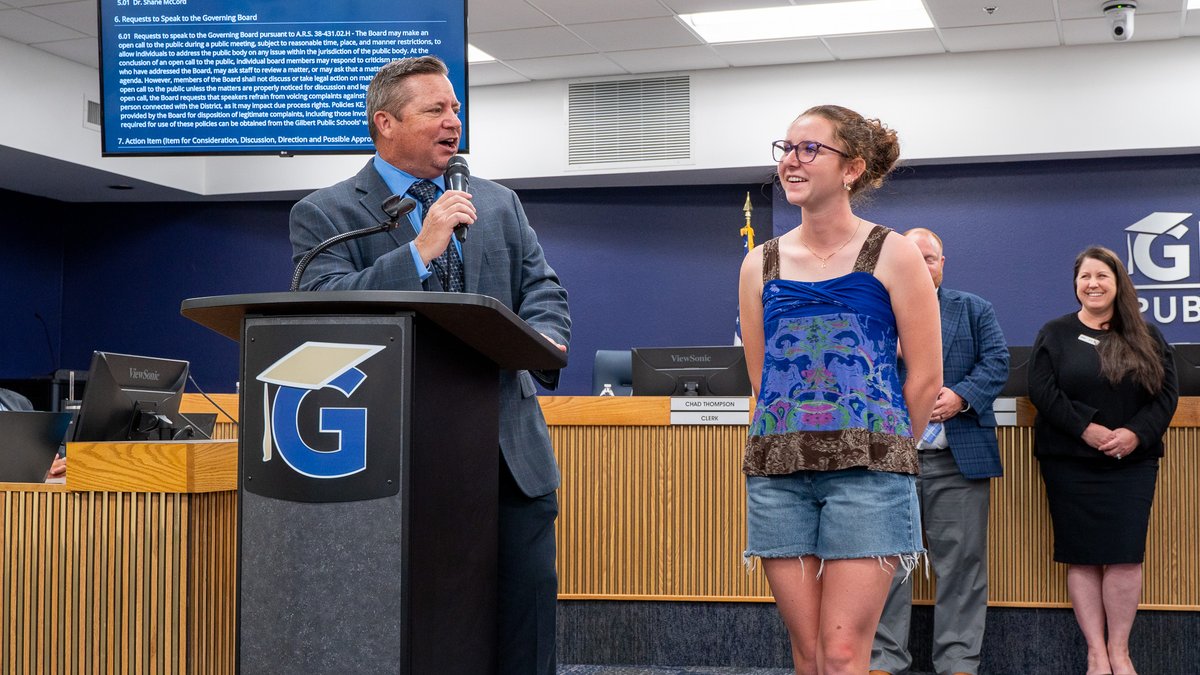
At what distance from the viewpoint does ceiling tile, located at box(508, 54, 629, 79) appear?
734cm

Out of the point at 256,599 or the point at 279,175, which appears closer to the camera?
the point at 256,599

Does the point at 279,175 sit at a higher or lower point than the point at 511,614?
higher

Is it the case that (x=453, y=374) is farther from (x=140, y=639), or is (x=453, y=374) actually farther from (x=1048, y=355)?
(x=1048, y=355)

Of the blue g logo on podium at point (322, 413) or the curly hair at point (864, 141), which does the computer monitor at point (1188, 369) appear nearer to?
the curly hair at point (864, 141)

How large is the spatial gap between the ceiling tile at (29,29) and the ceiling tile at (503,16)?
93.7 inches

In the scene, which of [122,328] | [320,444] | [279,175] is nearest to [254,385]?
[320,444]

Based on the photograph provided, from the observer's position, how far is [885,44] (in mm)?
6930

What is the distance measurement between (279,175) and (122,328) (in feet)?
6.30

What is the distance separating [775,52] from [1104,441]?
12.9 ft

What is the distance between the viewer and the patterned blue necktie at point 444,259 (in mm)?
1918

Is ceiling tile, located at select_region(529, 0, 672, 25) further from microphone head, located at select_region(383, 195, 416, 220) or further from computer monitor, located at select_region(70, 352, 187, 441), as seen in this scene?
microphone head, located at select_region(383, 195, 416, 220)

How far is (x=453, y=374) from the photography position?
1.65 m

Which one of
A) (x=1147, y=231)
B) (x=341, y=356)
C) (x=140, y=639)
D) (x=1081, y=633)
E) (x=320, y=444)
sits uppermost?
(x=1147, y=231)

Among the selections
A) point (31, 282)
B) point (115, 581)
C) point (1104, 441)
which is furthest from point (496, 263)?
point (31, 282)
